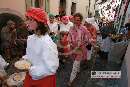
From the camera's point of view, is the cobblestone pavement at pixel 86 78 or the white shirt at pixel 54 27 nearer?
the cobblestone pavement at pixel 86 78

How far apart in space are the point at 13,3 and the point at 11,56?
9.13 feet

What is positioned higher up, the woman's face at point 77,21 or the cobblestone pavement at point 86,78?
the woman's face at point 77,21

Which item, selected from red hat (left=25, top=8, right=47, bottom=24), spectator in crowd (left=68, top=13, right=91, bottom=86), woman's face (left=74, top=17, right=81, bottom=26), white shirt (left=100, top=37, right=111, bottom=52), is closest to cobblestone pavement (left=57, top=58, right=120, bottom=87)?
spectator in crowd (left=68, top=13, right=91, bottom=86)

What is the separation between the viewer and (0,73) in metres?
6.38

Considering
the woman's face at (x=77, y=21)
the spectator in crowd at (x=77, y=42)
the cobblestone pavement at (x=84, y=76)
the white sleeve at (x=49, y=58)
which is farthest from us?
the cobblestone pavement at (x=84, y=76)

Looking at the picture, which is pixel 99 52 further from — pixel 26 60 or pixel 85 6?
pixel 85 6

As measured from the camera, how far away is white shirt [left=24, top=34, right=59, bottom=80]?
3883 millimetres

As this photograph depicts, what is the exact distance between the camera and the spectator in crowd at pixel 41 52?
389 cm

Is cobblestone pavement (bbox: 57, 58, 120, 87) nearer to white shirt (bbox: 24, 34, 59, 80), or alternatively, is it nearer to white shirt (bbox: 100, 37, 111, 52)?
white shirt (bbox: 100, 37, 111, 52)

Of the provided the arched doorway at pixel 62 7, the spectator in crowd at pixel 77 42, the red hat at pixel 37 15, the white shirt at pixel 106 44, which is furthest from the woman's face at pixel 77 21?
the arched doorway at pixel 62 7

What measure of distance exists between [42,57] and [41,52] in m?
0.07

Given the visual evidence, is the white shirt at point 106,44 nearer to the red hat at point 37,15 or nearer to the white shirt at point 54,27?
the white shirt at point 54,27

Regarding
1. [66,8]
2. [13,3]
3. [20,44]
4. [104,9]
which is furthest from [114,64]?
[66,8]

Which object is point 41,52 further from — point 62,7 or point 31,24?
point 62,7
